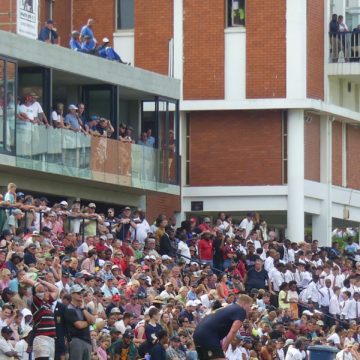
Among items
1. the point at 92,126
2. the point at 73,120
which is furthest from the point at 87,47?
the point at 73,120

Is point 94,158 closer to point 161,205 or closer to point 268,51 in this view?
point 161,205

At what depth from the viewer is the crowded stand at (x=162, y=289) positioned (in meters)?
32.2

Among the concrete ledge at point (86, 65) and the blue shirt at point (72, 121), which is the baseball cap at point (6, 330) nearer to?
the concrete ledge at point (86, 65)

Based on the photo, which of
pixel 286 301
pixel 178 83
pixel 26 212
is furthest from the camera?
pixel 178 83

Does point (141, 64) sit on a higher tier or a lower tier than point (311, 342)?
higher

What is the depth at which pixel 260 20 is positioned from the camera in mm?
56594

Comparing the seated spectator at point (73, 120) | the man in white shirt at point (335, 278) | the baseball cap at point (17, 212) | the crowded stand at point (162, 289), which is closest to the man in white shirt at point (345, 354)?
the crowded stand at point (162, 289)

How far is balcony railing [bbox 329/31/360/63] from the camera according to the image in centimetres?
5778

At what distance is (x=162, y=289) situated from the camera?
40344 mm

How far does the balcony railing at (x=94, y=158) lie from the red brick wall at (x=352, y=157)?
8731 mm

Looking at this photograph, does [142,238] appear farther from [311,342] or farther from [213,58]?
[213,58]

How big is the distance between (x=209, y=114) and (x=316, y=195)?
163 inches

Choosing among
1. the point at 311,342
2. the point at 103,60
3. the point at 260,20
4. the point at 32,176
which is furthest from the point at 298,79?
the point at 311,342

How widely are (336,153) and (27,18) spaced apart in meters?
14.9
